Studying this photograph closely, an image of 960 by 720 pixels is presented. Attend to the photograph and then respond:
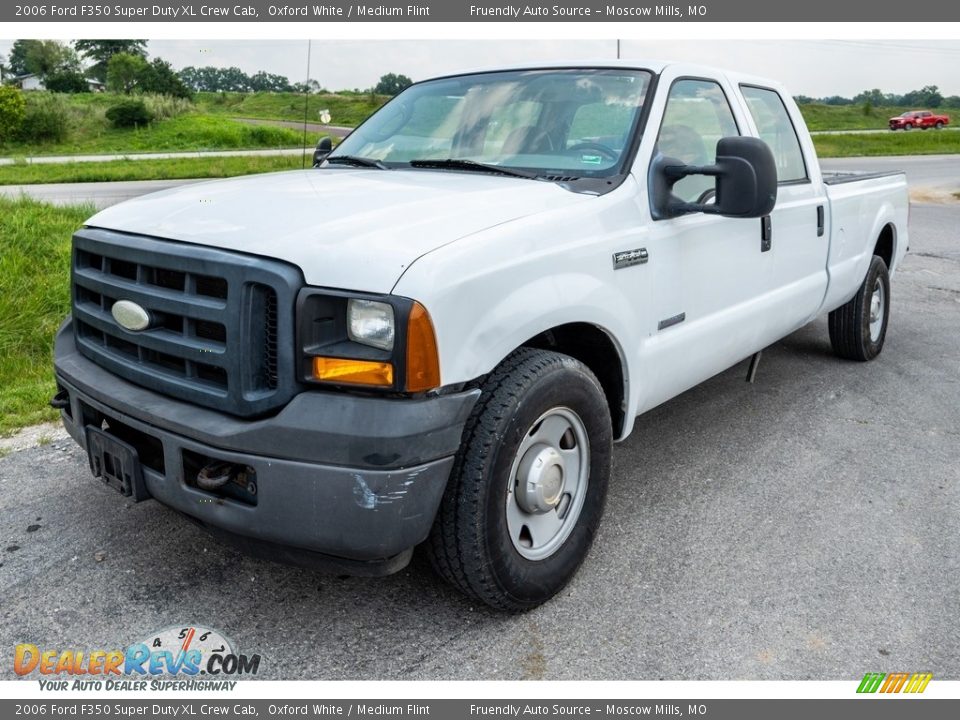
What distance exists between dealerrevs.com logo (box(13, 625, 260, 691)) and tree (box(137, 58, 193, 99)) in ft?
125

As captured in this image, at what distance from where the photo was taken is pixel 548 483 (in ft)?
9.32

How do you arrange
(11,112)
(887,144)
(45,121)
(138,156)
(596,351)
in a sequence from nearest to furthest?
1. (596,351)
2. (138,156)
3. (11,112)
4. (45,121)
5. (887,144)

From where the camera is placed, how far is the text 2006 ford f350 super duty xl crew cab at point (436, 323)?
2.36 metres

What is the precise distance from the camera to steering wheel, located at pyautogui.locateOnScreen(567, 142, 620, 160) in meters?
3.37

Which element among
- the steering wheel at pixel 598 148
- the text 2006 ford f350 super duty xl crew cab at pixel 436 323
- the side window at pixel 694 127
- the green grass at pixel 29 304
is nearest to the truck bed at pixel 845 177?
the side window at pixel 694 127

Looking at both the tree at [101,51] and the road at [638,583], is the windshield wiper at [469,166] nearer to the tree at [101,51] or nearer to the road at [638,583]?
the road at [638,583]

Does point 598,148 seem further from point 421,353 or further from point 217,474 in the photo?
point 217,474

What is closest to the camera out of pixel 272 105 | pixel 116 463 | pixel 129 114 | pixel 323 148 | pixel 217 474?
pixel 217 474

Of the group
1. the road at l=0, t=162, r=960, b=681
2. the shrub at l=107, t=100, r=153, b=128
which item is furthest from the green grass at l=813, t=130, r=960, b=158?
the road at l=0, t=162, r=960, b=681

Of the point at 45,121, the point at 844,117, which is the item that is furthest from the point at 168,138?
the point at 844,117

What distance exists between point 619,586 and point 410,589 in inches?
30.0

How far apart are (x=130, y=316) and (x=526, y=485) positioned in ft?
4.67

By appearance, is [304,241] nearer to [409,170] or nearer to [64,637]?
[409,170]

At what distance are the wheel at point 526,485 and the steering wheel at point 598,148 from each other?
Result: 0.97 metres
